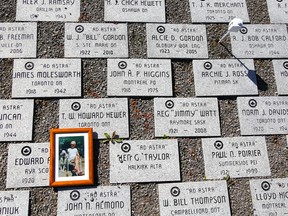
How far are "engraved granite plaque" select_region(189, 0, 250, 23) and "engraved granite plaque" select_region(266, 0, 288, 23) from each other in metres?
0.37

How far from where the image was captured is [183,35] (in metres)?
4.16

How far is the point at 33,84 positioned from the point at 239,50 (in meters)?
2.68

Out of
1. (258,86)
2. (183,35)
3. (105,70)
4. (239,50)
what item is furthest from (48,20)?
(258,86)

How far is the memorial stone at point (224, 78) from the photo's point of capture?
3996mm

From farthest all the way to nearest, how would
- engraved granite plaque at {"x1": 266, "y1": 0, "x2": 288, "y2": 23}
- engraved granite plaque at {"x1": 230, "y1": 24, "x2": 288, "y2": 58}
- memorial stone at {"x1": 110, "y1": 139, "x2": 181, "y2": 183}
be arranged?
1. engraved granite plaque at {"x1": 266, "y1": 0, "x2": 288, "y2": 23}
2. engraved granite plaque at {"x1": 230, "y1": 24, "x2": 288, "y2": 58}
3. memorial stone at {"x1": 110, "y1": 139, "x2": 181, "y2": 183}

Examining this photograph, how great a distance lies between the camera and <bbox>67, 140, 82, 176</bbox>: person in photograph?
351cm

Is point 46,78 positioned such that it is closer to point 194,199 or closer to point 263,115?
point 194,199

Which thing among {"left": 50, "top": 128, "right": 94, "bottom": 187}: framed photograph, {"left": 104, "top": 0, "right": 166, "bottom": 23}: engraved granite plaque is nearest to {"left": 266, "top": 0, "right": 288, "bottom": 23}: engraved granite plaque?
{"left": 104, "top": 0, "right": 166, "bottom": 23}: engraved granite plaque

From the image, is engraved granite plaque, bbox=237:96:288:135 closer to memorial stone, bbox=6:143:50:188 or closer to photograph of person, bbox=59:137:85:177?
photograph of person, bbox=59:137:85:177

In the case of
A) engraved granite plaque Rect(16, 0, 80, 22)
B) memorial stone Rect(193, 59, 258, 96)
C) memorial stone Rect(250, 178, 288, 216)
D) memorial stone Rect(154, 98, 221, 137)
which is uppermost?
engraved granite plaque Rect(16, 0, 80, 22)

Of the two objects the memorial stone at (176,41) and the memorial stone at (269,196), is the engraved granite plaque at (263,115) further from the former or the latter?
the memorial stone at (176,41)

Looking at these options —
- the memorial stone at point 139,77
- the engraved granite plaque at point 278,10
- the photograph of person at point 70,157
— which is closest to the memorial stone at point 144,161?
the photograph of person at point 70,157

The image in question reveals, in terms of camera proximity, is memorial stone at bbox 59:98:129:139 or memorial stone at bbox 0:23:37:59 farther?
memorial stone at bbox 0:23:37:59

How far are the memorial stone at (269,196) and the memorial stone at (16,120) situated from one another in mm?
2704
